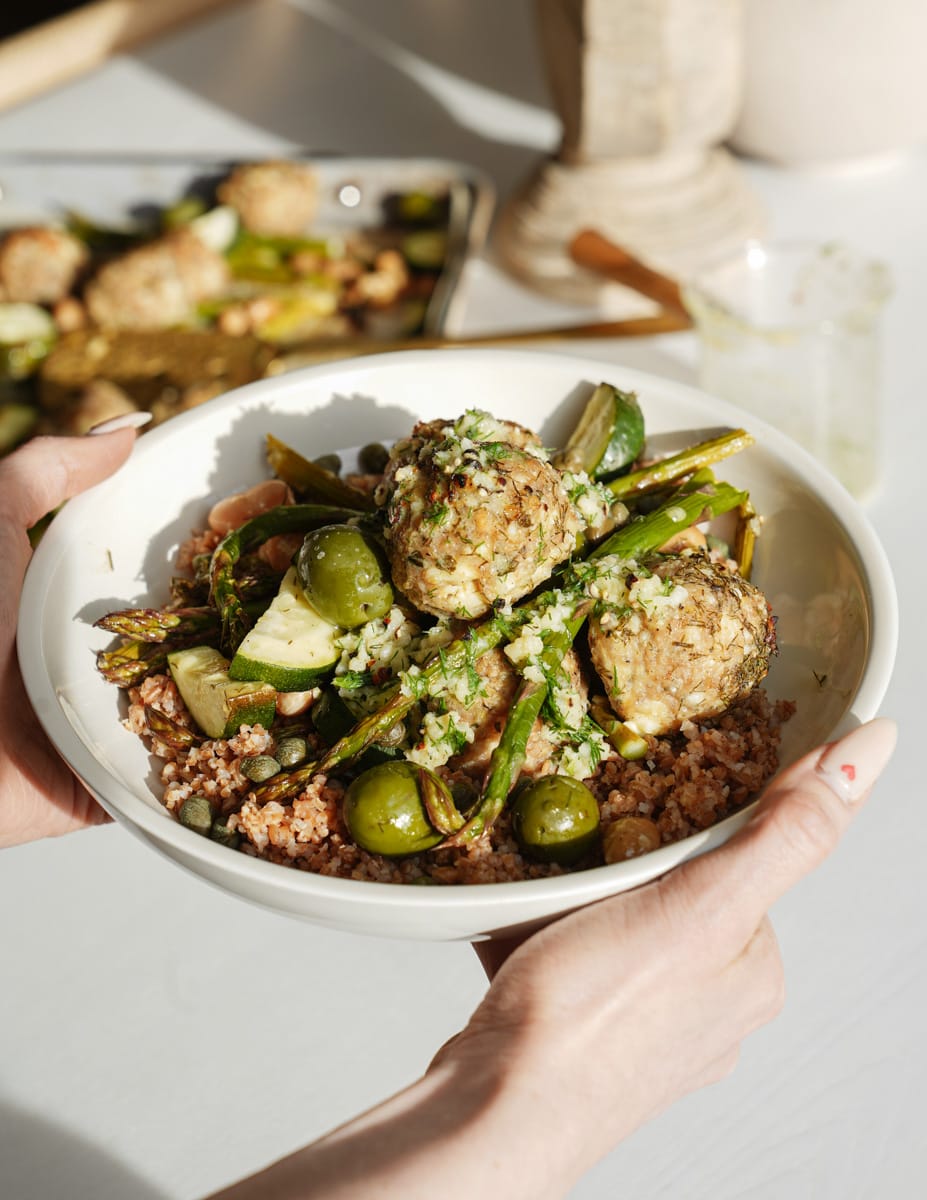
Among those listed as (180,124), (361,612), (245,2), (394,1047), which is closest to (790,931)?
(394,1047)

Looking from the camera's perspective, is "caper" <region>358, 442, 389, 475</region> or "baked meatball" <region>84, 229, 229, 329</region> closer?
"caper" <region>358, 442, 389, 475</region>

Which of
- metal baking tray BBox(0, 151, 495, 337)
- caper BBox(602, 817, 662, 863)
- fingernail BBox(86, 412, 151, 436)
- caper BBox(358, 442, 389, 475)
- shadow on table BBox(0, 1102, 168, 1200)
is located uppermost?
caper BBox(358, 442, 389, 475)

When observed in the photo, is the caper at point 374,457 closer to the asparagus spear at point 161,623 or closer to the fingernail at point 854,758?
the asparagus spear at point 161,623

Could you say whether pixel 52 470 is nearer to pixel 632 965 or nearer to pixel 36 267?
pixel 632 965

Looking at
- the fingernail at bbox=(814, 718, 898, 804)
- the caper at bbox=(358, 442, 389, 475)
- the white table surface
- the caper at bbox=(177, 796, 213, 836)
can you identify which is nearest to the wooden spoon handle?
the white table surface

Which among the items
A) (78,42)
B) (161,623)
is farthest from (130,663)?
(78,42)

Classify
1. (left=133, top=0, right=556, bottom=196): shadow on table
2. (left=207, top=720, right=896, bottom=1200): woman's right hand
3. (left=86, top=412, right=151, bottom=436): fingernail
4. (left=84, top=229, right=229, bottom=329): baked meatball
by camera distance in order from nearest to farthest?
(left=207, top=720, right=896, bottom=1200): woman's right hand < (left=86, top=412, right=151, bottom=436): fingernail < (left=84, top=229, right=229, bottom=329): baked meatball < (left=133, top=0, right=556, bottom=196): shadow on table

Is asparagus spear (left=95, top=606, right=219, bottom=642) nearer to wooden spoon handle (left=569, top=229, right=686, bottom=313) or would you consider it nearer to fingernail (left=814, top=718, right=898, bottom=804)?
fingernail (left=814, top=718, right=898, bottom=804)
